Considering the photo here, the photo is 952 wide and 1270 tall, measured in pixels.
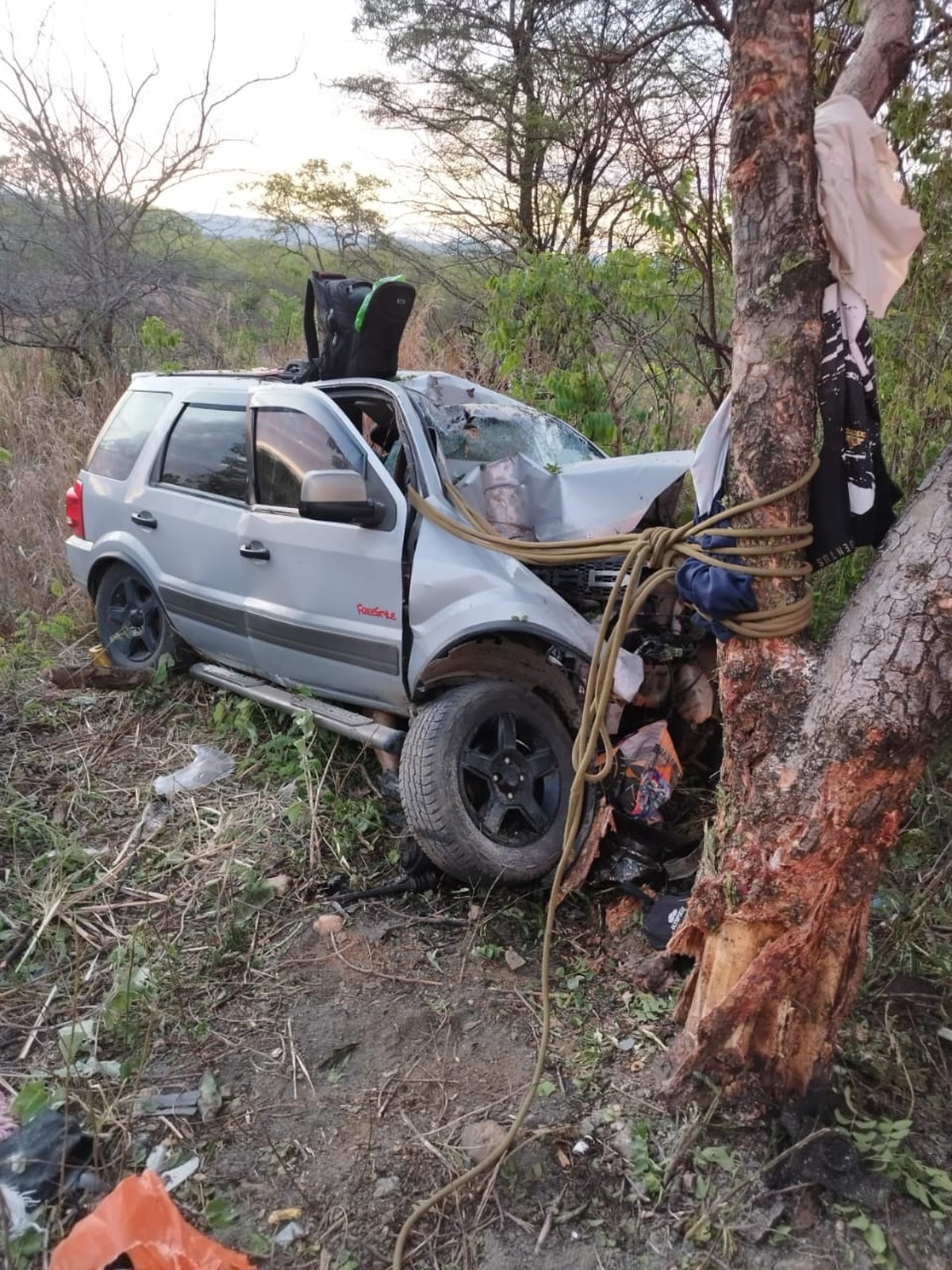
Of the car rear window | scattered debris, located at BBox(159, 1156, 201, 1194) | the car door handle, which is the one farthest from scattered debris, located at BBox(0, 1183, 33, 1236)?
the car rear window

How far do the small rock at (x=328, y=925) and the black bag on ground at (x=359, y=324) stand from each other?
2696 millimetres

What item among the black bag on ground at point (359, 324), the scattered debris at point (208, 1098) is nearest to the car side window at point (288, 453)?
the black bag on ground at point (359, 324)

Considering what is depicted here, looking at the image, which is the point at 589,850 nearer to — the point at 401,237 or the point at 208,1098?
the point at 208,1098

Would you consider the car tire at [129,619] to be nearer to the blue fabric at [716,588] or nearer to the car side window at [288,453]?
the car side window at [288,453]

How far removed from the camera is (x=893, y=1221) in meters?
2.21

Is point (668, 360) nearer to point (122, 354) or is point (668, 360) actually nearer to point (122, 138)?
point (122, 354)

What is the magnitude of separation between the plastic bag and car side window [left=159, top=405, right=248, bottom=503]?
1.27 m

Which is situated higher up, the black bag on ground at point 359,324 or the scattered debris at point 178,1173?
the black bag on ground at point 359,324

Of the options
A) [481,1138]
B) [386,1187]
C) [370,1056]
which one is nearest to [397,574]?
[370,1056]

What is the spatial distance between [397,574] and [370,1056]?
6.09 ft

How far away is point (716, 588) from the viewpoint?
7.44ft

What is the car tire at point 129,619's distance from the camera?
5395mm

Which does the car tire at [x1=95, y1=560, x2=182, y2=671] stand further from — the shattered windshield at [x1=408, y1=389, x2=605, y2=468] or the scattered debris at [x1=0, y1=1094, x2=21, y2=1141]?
the scattered debris at [x1=0, y1=1094, x2=21, y2=1141]

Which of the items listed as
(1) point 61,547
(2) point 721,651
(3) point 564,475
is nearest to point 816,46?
(3) point 564,475
